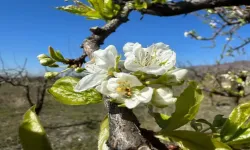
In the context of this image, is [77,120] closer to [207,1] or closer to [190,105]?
[207,1]

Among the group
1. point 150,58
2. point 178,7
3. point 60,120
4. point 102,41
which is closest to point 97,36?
point 102,41

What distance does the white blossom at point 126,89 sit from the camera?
37 cm

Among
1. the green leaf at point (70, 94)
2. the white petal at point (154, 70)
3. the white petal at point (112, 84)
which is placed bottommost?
the green leaf at point (70, 94)

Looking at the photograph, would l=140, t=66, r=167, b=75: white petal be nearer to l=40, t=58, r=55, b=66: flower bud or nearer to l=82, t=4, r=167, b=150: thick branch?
l=82, t=4, r=167, b=150: thick branch

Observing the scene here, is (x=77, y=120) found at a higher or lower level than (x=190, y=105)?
lower

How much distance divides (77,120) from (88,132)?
2.50 feet

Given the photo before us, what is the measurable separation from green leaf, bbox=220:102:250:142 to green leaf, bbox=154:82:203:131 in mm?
76

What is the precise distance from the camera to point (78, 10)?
0.86 meters

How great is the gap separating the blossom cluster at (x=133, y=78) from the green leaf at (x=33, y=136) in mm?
87

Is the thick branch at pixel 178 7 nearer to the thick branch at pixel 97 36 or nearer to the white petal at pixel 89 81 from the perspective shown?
the thick branch at pixel 97 36

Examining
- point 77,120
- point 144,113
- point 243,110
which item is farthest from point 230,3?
point 144,113

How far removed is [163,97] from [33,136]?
0.15 m

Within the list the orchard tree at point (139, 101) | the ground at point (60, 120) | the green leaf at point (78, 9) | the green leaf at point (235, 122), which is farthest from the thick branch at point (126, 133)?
the ground at point (60, 120)

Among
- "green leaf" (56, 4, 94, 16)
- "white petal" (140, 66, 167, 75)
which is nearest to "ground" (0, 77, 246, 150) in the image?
"green leaf" (56, 4, 94, 16)
